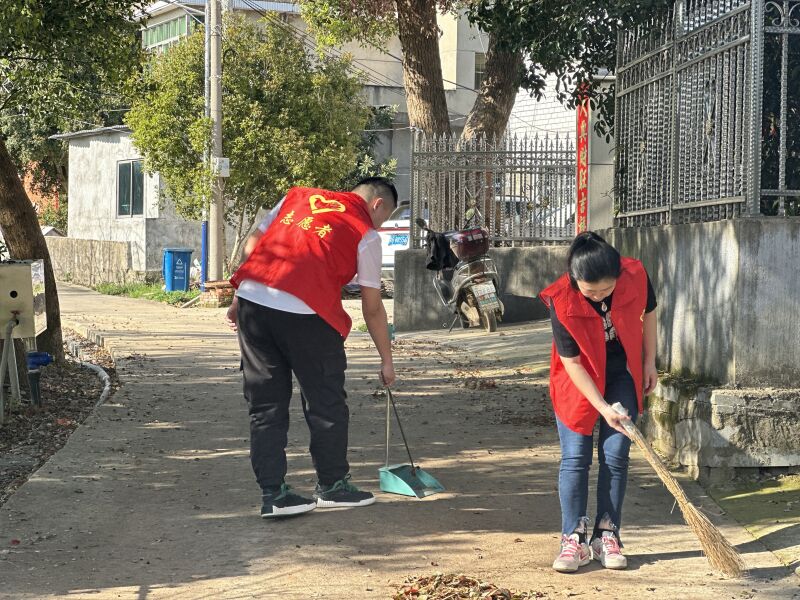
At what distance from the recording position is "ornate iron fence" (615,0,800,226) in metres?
6.90

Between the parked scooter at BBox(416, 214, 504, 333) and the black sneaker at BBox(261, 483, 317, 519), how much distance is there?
841cm

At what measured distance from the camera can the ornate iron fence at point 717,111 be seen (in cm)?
690

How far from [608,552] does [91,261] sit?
24989 millimetres

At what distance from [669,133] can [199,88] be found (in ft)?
56.2

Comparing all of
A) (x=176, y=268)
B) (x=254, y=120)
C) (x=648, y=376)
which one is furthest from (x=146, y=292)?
(x=648, y=376)

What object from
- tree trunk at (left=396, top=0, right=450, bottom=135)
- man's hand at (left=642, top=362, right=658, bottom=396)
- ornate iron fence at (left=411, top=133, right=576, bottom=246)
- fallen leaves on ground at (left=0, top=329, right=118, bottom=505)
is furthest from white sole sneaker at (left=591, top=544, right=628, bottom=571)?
tree trunk at (left=396, top=0, right=450, bottom=135)

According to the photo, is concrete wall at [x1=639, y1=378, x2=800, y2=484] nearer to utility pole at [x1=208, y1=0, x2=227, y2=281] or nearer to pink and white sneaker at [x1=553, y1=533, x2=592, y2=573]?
pink and white sneaker at [x1=553, y1=533, x2=592, y2=573]

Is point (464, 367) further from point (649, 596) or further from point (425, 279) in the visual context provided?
point (649, 596)

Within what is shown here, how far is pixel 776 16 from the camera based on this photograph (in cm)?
738

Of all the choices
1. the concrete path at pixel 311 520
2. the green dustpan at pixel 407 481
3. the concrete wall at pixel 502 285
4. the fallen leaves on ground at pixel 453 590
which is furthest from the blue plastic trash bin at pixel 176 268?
the fallen leaves on ground at pixel 453 590

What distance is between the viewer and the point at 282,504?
595 cm

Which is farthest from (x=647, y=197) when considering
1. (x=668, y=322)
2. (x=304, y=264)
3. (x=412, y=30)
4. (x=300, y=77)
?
(x=300, y=77)

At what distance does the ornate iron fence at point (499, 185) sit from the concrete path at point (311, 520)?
5618 millimetres

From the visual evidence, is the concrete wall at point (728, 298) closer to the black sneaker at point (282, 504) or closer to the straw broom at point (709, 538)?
the straw broom at point (709, 538)
